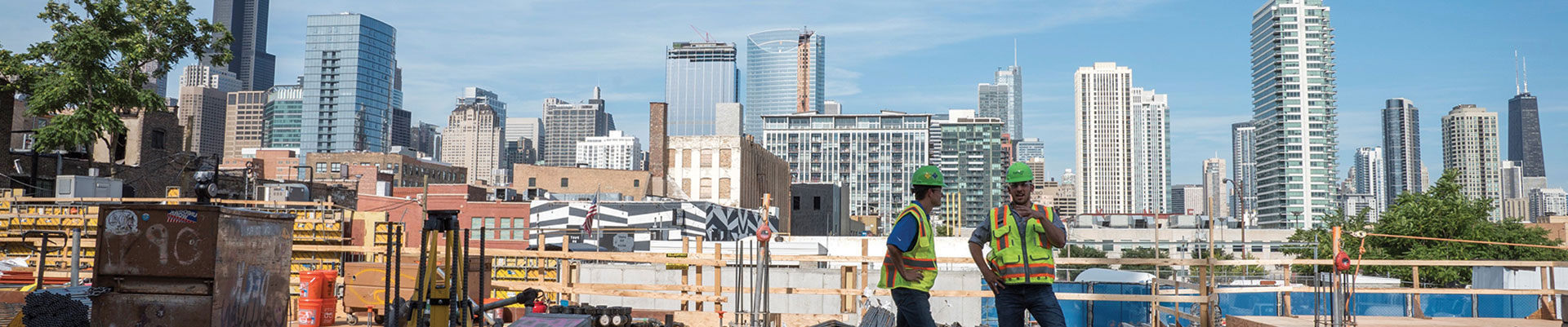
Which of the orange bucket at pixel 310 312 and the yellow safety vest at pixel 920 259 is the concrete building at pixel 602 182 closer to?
the orange bucket at pixel 310 312

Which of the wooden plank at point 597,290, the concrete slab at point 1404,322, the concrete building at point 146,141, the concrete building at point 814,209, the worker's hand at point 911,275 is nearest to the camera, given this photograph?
the worker's hand at point 911,275

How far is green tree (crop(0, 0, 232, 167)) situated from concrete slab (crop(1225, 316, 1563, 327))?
32.3 metres

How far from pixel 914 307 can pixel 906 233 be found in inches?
20.7

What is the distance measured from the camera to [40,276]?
9594 millimetres

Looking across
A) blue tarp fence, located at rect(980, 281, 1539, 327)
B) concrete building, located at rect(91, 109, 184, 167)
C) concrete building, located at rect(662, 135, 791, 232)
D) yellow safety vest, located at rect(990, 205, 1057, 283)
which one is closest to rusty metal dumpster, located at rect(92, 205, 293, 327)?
yellow safety vest, located at rect(990, 205, 1057, 283)

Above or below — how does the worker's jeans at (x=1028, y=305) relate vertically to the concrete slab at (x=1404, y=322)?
above

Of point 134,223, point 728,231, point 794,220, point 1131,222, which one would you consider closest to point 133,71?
point 134,223

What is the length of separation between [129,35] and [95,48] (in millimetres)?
1186

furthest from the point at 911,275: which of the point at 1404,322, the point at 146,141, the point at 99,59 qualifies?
the point at 146,141

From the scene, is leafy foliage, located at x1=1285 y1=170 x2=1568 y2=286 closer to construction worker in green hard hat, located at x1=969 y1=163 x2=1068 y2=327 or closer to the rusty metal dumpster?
construction worker in green hard hat, located at x1=969 y1=163 x2=1068 y2=327

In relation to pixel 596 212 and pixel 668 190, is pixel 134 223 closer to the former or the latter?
pixel 596 212

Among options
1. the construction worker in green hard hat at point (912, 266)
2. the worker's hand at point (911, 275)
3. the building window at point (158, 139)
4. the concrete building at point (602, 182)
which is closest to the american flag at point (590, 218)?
the building window at point (158, 139)

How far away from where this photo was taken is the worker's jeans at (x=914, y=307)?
7621mm

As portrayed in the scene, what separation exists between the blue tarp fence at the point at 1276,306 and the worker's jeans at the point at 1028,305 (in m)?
10.7
